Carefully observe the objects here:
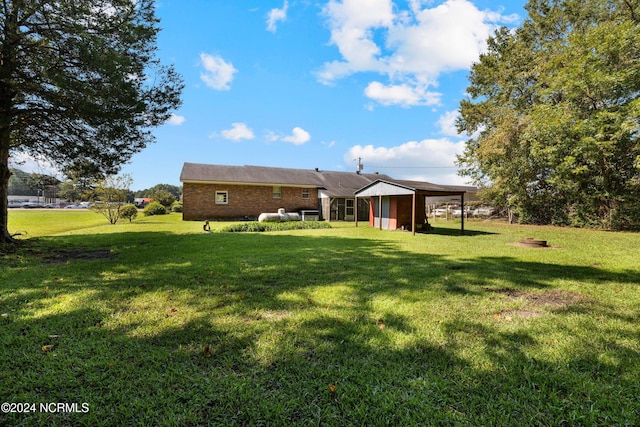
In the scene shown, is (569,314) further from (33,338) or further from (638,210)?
(638,210)

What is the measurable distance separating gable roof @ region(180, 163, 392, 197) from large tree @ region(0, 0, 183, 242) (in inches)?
459

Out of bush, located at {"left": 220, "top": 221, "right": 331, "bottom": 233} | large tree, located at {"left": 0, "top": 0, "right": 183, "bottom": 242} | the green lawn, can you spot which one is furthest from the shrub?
the green lawn

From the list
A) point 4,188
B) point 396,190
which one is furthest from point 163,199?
point 396,190

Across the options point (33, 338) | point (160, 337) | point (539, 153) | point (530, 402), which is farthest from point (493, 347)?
point (539, 153)

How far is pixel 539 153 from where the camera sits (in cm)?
1686

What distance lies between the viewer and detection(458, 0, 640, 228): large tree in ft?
47.9

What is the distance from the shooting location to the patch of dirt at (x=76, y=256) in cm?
680

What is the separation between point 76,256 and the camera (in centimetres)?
730

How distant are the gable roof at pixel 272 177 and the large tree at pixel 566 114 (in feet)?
35.2

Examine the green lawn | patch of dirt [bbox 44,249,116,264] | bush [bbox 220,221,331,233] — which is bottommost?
the green lawn

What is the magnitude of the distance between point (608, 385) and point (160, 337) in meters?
3.93

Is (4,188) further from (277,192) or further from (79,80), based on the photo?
(277,192)

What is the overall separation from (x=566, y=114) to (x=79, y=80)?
2105cm

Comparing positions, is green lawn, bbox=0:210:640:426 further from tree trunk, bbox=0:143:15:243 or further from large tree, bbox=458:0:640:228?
large tree, bbox=458:0:640:228
